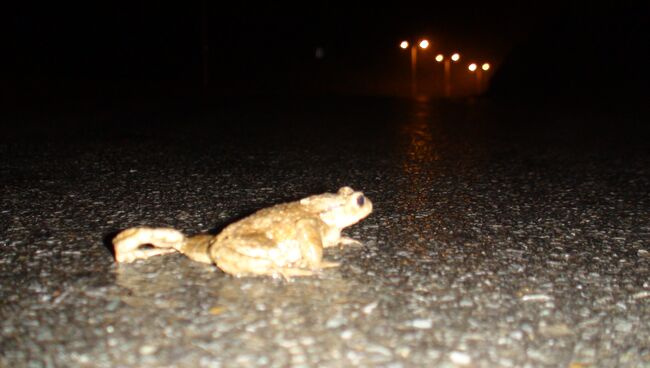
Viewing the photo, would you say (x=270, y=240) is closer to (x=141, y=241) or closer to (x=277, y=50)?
(x=141, y=241)

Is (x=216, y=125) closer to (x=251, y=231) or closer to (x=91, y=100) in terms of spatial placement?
(x=91, y=100)

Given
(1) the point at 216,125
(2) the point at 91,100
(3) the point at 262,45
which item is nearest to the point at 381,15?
(3) the point at 262,45

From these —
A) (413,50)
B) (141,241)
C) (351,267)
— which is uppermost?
(413,50)

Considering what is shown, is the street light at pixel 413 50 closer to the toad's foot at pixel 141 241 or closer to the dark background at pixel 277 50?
the dark background at pixel 277 50

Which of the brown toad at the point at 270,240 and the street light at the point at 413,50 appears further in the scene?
the street light at the point at 413,50

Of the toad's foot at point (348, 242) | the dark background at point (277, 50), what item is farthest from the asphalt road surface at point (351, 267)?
the dark background at point (277, 50)

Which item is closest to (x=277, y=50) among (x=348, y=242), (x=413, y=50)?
(x=413, y=50)
